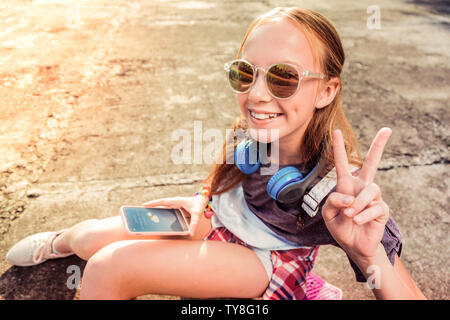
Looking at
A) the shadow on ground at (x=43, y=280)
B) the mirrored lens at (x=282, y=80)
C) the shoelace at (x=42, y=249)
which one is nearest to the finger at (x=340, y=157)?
the mirrored lens at (x=282, y=80)

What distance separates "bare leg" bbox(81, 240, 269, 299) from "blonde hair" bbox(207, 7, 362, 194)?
39cm

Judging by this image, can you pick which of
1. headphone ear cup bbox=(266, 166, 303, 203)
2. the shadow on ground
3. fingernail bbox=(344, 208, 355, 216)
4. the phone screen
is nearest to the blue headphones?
headphone ear cup bbox=(266, 166, 303, 203)

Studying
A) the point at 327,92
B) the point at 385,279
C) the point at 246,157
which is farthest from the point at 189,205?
the point at 385,279

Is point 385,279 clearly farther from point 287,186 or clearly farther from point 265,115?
point 265,115

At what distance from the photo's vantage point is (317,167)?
1.43 m

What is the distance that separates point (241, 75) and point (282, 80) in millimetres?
178

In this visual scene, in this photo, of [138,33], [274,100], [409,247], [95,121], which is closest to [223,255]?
[274,100]

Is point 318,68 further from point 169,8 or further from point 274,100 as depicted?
point 169,8

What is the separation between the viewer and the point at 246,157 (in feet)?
5.31

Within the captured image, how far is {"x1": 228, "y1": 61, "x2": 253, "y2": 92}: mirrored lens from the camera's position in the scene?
1.42 metres

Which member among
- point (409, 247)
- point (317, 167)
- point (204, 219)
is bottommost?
point (409, 247)

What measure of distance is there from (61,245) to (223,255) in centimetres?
95

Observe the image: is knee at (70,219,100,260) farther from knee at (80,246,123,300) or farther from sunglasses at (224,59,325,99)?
sunglasses at (224,59,325,99)

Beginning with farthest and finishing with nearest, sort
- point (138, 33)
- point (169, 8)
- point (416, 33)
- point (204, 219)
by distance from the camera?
point (169, 8)
point (416, 33)
point (138, 33)
point (204, 219)
